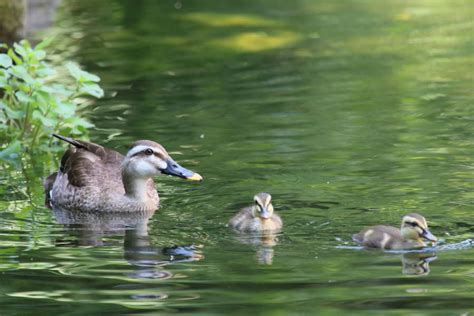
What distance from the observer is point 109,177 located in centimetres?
1203

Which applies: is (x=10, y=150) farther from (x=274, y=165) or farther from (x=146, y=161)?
(x=274, y=165)

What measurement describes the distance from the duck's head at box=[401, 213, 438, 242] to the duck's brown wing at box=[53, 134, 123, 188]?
10.9 ft

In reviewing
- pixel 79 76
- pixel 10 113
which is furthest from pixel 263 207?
pixel 10 113

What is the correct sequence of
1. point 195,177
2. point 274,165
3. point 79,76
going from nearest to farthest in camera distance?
point 195,177 < point 274,165 < point 79,76

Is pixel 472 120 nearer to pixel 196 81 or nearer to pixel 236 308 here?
pixel 196 81

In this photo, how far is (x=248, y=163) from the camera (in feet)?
41.1

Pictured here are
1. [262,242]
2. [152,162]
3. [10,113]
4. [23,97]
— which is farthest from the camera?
[10,113]

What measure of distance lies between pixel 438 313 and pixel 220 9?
15.6 meters

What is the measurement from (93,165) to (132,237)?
1.71m

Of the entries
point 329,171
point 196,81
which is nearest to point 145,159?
point 329,171

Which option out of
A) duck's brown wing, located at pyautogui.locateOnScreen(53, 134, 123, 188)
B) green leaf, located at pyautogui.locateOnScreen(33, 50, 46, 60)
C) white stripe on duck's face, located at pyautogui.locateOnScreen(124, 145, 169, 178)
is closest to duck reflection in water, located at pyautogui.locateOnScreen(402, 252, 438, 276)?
white stripe on duck's face, located at pyautogui.locateOnScreen(124, 145, 169, 178)

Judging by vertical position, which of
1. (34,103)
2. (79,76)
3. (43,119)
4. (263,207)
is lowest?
(263,207)

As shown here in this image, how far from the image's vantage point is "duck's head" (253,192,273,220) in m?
10.1

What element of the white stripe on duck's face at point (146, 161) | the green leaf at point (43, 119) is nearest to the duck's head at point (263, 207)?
the white stripe on duck's face at point (146, 161)
